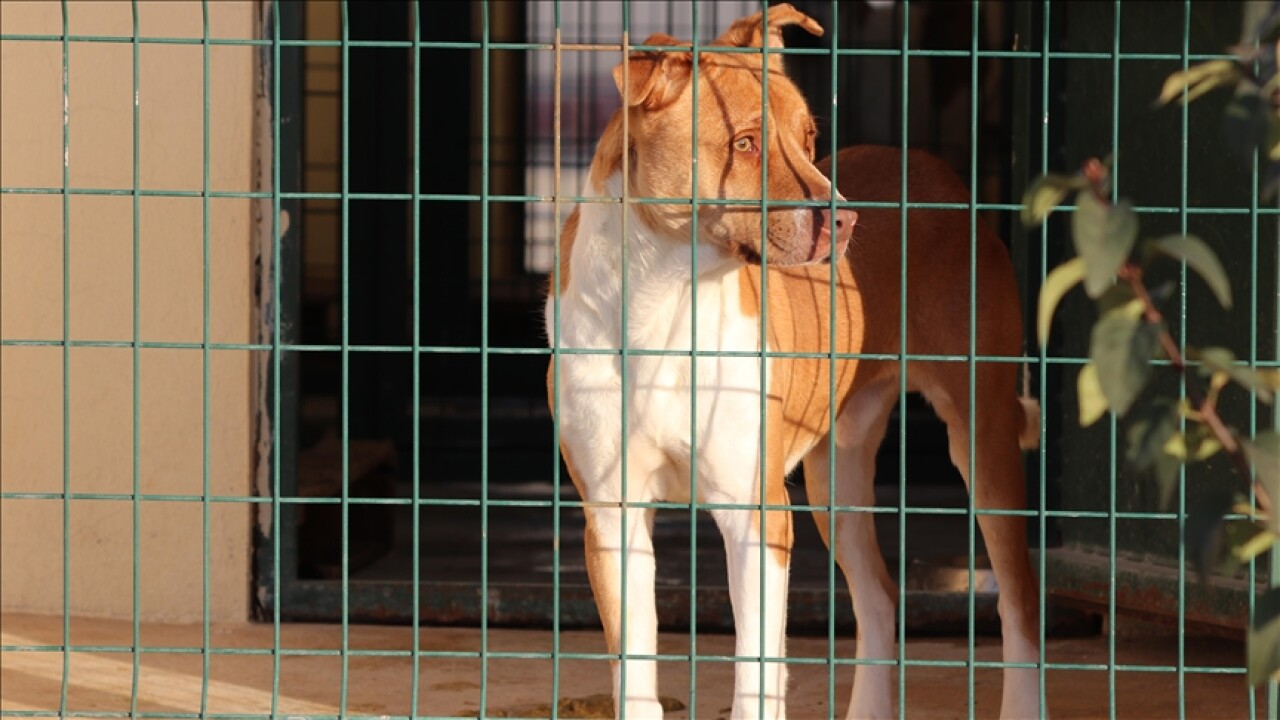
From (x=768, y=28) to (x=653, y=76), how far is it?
0.34 m

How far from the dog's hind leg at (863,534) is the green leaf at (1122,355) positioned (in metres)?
3.05

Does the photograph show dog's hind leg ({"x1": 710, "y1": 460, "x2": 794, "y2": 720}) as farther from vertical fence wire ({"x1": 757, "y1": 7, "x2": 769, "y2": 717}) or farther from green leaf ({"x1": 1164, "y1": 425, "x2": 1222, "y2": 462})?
green leaf ({"x1": 1164, "y1": 425, "x2": 1222, "y2": 462})

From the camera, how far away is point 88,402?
5.76m

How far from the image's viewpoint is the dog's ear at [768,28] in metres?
3.74

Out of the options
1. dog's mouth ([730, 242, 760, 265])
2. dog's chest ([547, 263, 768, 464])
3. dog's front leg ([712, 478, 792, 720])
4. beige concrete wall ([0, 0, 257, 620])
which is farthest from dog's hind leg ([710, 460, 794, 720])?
beige concrete wall ([0, 0, 257, 620])

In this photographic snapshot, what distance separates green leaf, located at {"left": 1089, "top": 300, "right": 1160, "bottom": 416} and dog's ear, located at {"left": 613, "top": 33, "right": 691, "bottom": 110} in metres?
2.03

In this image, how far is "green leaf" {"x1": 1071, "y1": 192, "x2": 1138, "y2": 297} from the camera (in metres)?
1.62

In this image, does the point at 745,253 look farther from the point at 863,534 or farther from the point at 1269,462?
the point at 1269,462

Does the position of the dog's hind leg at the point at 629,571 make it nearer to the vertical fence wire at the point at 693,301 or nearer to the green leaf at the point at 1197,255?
the vertical fence wire at the point at 693,301

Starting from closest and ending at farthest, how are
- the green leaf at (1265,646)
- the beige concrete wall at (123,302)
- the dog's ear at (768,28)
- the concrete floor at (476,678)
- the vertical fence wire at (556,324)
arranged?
the green leaf at (1265,646) → the vertical fence wire at (556,324) → the dog's ear at (768,28) → the concrete floor at (476,678) → the beige concrete wall at (123,302)

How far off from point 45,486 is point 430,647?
1.38 meters

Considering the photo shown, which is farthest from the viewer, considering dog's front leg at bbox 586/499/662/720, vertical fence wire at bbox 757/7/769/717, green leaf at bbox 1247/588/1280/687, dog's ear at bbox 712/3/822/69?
dog's front leg at bbox 586/499/662/720

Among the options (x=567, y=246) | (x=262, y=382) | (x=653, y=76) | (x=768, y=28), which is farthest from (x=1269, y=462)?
(x=262, y=382)

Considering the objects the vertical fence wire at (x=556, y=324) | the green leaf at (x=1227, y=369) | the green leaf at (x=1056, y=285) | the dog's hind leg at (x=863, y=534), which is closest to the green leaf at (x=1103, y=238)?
the green leaf at (x=1056, y=285)
